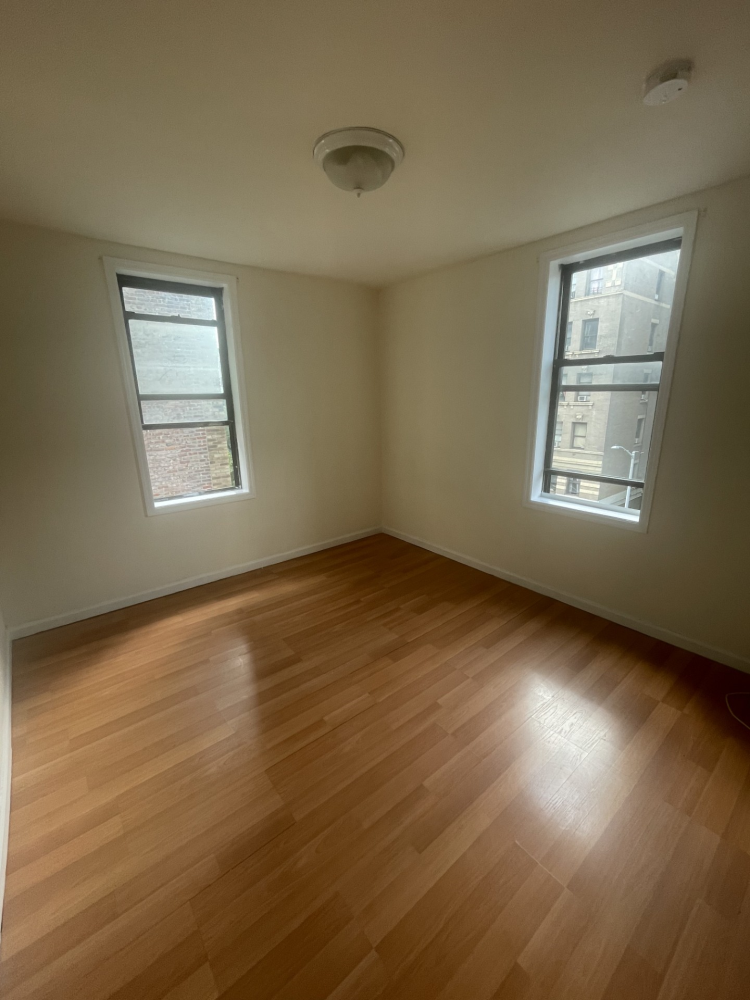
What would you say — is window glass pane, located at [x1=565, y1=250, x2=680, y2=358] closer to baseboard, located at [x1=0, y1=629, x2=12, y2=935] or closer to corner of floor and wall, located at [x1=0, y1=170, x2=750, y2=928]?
corner of floor and wall, located at [x1=0, y1=170, x2=750, y2=928]

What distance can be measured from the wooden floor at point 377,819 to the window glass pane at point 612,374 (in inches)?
66.1

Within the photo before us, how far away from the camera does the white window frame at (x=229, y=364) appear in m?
2.72

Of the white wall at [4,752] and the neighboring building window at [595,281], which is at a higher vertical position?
the neighboring building window at [595,281]

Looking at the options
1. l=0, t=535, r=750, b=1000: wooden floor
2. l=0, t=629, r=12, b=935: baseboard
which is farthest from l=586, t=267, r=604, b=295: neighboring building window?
l=0, t=629, r=12, b=935: baseboard

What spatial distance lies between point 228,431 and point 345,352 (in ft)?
4.53

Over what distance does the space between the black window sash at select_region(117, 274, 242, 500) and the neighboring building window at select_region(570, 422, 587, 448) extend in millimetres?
2751

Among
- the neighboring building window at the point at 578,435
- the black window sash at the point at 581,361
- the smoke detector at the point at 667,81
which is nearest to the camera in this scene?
the smoke detector at the point at 667,81

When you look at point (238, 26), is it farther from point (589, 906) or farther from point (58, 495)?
point (589, 906)

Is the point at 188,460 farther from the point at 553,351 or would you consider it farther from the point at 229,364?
the point at 553,351

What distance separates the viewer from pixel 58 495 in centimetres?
269

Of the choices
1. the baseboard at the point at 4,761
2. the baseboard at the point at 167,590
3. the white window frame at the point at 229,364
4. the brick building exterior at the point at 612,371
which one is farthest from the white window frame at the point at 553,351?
the baseboard at the point at 4,761

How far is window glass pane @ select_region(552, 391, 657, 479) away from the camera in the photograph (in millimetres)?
2576

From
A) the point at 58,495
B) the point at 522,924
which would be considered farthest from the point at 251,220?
the point at 522,924

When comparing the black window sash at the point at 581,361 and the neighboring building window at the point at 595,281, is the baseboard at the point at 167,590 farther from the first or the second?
the neighboring building window at the point at 595,281
